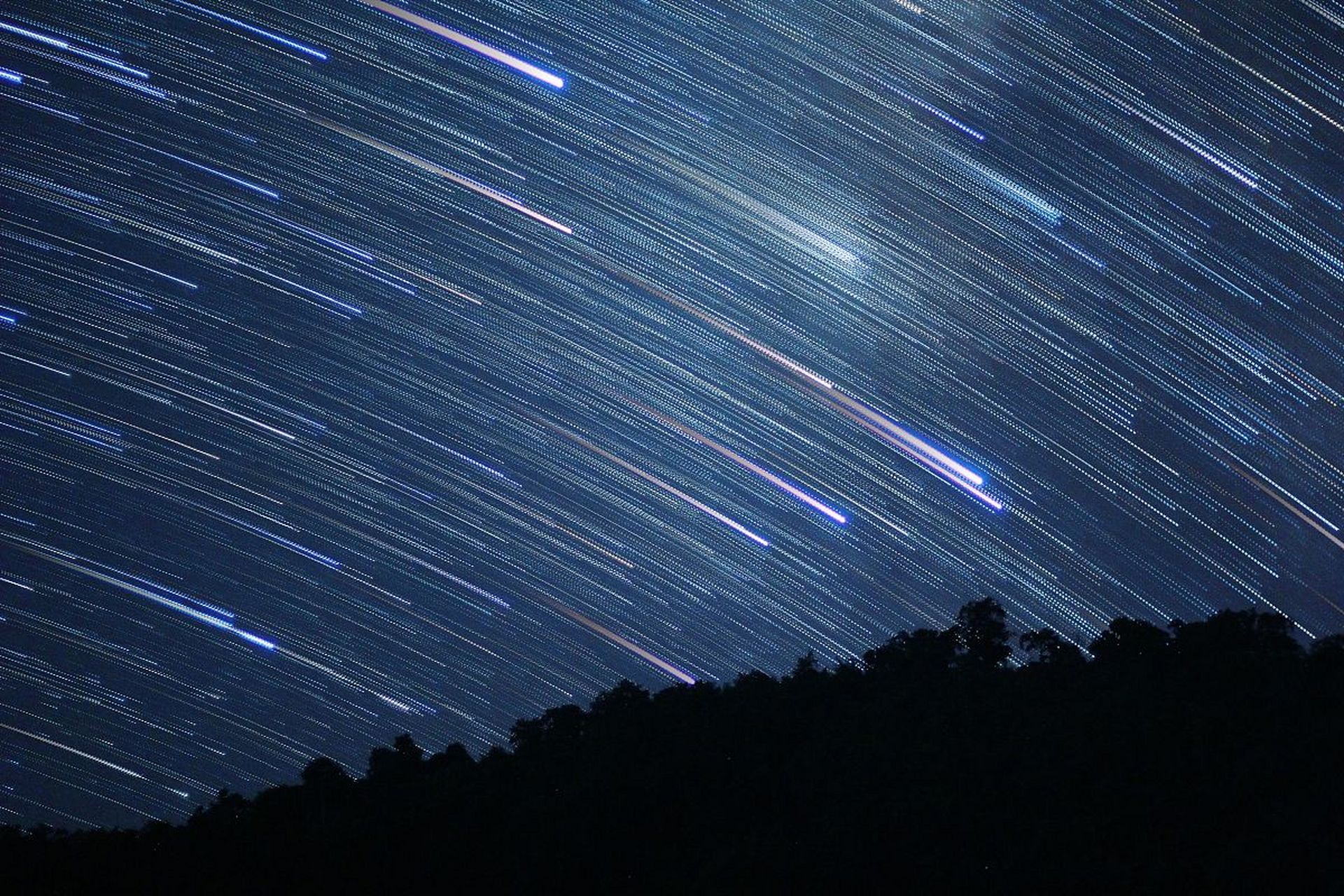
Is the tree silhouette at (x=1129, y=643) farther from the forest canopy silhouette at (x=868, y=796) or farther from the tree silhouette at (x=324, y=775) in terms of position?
the tree silhouette at (x=324, y=775)

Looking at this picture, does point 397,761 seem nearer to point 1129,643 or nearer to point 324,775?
point 324,775

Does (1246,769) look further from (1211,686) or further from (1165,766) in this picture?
(1211,686)

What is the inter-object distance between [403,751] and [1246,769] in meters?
18.4

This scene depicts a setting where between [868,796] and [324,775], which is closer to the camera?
[868,796]

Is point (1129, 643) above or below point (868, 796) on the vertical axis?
above

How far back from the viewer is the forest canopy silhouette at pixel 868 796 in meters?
17.8

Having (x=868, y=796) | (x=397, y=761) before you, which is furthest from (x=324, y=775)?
(x=868, y=796)

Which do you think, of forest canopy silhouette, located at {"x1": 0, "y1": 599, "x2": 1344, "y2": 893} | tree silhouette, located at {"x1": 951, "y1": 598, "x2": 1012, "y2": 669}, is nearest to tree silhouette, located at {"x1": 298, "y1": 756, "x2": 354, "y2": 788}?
forest canopy silhouette, located at {"x1": 0, "y1": 599, "x2": 1344, "y2": 893}

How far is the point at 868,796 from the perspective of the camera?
20.1 m

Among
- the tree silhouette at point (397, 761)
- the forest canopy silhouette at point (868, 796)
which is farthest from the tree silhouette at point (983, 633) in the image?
the tree silhouette at point (397, 761)

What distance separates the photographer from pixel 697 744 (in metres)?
23.9

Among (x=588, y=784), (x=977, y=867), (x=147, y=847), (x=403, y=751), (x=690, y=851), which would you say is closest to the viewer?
(x=977, y=867)

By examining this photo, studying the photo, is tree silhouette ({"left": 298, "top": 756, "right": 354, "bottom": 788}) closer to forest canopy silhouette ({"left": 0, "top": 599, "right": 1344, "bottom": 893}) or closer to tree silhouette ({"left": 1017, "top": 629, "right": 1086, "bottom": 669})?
forest canopy silhouette ({"left": 0, "top": 599, "right": 1344, "bottom": 893})

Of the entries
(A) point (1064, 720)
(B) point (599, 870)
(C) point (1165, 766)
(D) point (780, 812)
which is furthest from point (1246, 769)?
(B) point (599, 870)
